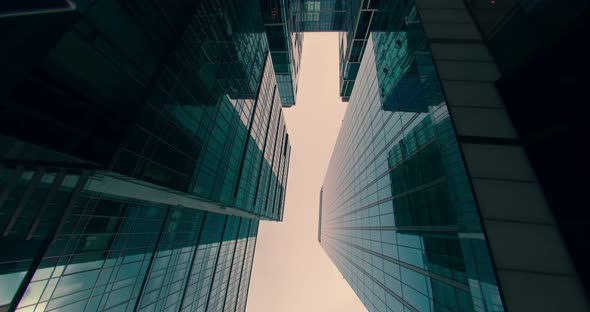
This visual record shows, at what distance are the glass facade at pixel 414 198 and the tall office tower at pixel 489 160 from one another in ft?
0.37

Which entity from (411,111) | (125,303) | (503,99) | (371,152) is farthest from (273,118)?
(503,99)

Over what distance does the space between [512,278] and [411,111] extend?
43.2 feet

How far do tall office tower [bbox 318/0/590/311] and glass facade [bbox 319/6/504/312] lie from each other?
112 mm

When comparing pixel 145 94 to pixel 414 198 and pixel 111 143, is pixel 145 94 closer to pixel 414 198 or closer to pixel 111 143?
pixel 111 143

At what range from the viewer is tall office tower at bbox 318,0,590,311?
7002mm

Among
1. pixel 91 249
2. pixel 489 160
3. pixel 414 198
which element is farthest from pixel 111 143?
pixel 414 198

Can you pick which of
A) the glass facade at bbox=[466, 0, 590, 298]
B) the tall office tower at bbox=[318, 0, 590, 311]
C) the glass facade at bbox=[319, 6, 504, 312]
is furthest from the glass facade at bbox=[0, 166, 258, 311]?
the glass facade at bbox=[466, 0, 590, 298]

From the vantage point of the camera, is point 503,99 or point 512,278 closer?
point 512,278

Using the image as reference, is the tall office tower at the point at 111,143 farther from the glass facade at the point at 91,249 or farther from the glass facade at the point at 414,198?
the glass facade at the point at 414,198

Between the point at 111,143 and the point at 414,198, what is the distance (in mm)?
24249

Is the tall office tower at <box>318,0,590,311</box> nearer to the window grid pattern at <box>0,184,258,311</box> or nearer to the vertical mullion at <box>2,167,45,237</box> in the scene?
the vertical mullion at <box>2,167,45,237</box>

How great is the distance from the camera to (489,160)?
27.9ft

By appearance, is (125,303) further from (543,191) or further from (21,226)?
(543,191)

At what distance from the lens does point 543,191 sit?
7840 millimetres
